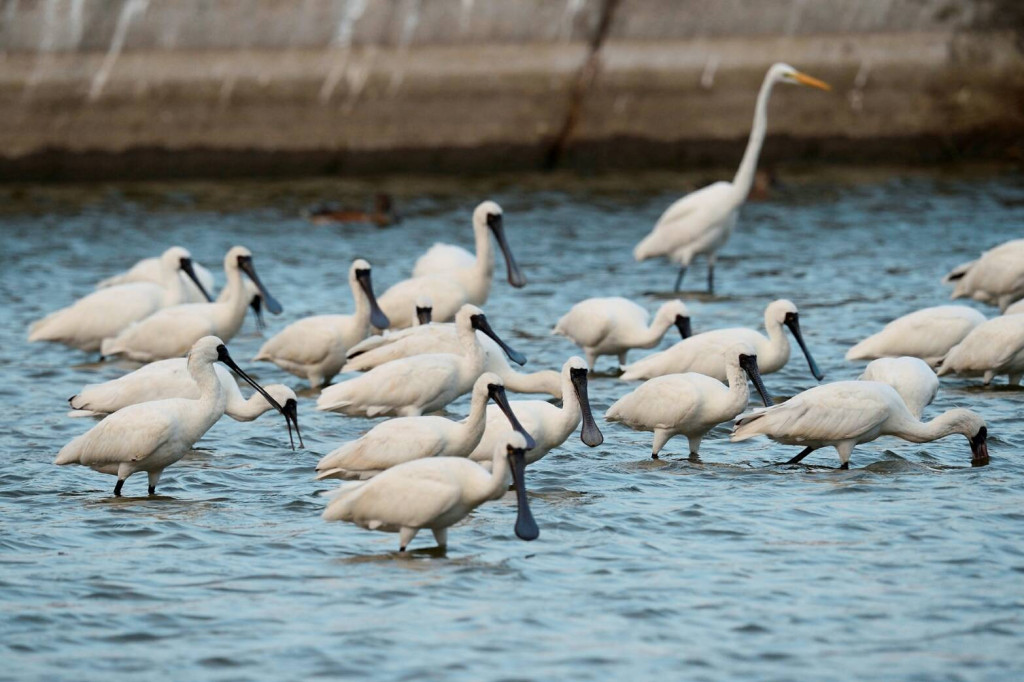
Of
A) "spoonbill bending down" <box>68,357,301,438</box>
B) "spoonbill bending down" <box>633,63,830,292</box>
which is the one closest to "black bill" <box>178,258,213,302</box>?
"spoonbill bending down" <box>68,357,301,438</box>

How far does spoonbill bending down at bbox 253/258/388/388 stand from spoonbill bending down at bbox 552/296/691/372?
1.66 metres

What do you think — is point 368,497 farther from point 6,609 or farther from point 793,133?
point 793,133

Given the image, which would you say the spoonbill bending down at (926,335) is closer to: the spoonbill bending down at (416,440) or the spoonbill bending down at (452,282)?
the spoonbill bending down at (452,282)

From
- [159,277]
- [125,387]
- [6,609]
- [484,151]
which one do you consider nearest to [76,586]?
[6,609]

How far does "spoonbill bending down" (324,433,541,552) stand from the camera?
8.55m

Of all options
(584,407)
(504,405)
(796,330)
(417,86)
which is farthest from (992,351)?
(417,86)

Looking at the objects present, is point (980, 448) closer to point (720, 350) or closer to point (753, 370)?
point (753, 370)

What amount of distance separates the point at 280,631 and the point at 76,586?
133 centimetres

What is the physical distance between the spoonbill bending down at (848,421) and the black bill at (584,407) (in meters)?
0.89

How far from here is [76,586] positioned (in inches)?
333

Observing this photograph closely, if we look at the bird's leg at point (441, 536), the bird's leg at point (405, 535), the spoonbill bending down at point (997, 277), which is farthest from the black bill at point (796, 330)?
the bird's leg at point (405, 535)

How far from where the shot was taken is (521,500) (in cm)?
880

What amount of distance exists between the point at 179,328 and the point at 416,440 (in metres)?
5.50

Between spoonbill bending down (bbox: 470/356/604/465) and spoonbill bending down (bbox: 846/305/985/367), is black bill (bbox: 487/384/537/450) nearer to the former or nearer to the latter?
spoonbill bending down (bbox: 470/356/604/465)
